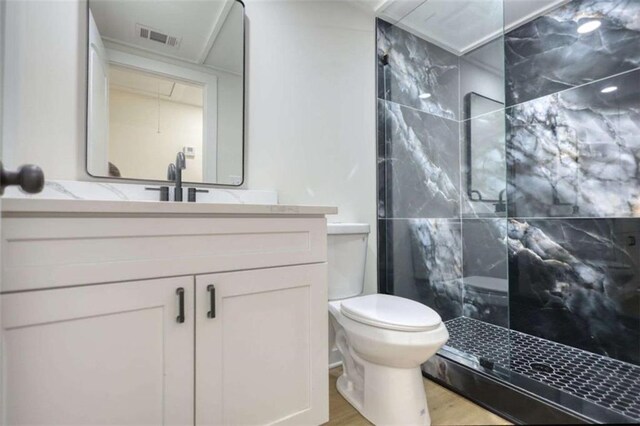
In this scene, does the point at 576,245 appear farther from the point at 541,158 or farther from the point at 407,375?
the point at 407,375

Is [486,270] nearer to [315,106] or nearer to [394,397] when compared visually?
[394,397]

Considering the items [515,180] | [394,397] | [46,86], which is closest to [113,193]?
[46,86]

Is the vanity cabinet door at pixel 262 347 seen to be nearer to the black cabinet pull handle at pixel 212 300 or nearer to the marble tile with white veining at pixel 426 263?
the black cabinet pull handle at pixel 212 300

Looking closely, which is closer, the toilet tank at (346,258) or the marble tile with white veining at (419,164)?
the toilet tank at (346,258)

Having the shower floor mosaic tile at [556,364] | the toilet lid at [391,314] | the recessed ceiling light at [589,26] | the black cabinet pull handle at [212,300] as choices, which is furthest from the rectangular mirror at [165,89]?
the recessed ceiling light at [589,26]

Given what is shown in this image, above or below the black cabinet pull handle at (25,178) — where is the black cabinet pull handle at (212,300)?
below

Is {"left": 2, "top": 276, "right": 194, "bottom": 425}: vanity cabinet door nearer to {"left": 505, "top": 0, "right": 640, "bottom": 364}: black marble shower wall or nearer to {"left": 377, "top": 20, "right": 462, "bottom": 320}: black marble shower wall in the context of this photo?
{"left": 377, "top": 20, "right": 462, "bottom": 320}: black marble shower wall

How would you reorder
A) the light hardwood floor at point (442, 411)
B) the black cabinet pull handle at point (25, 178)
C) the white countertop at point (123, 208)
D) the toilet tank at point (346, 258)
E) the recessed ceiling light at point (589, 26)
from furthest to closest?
the recessed ceiling light at point (589, 26) → the toilet tank at point (346, 258) → the light hardwood floor at point (442, 411) → the white countertop at point (123, 208) → the black cabinet pull handle at point (25, 178)

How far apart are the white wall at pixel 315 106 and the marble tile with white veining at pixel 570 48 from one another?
100 cm

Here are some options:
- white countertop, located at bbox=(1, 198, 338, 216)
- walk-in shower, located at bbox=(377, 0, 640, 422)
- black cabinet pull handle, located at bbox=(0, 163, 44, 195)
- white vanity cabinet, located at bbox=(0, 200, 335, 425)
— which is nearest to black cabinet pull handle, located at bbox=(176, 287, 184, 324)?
white vanity cabinet, located at bbox=(0, 200, 335, 425)

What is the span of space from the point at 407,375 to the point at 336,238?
0.70m

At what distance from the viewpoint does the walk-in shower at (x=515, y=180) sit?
1622mm

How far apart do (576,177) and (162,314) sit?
2238 millimetres

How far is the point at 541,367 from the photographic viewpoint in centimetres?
150
